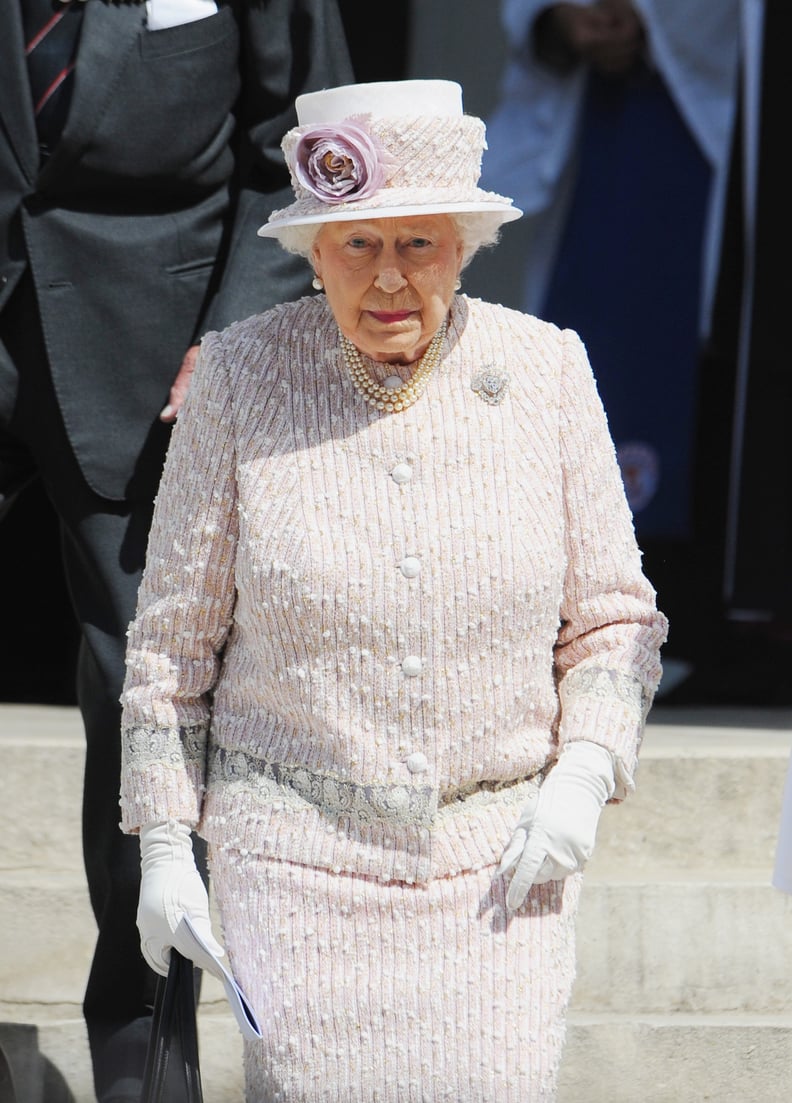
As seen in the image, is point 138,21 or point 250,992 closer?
point 250,992

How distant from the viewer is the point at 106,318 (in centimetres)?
302

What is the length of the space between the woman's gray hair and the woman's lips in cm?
13

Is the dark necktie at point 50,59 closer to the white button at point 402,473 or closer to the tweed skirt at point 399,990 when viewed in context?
the white button at point 402,473

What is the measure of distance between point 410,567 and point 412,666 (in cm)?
12

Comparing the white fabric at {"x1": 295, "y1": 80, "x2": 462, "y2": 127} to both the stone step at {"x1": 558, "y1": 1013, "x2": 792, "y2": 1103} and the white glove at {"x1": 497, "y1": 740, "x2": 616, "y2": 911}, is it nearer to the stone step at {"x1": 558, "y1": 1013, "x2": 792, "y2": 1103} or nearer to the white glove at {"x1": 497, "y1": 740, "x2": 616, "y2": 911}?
the white glove at {"x1": 497, "y1": 740, "x2": 616, "y2": 911}

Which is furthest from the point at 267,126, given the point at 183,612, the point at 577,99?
the point at 577,99

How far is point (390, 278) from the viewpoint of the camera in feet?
7.70

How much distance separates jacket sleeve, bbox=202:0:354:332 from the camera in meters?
2.96

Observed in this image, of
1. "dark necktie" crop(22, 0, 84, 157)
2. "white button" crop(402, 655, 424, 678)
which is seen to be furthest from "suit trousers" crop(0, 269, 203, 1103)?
"white button" crop(402, 655, 424, 678)

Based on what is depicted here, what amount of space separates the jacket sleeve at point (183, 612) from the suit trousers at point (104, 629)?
0.55 m

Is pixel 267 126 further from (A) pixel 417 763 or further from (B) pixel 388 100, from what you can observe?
(A) pixel 417 763

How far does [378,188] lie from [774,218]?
256cm

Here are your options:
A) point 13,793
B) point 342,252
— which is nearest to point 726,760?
point 13,793

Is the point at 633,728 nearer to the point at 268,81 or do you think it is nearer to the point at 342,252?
the point at 342,252
